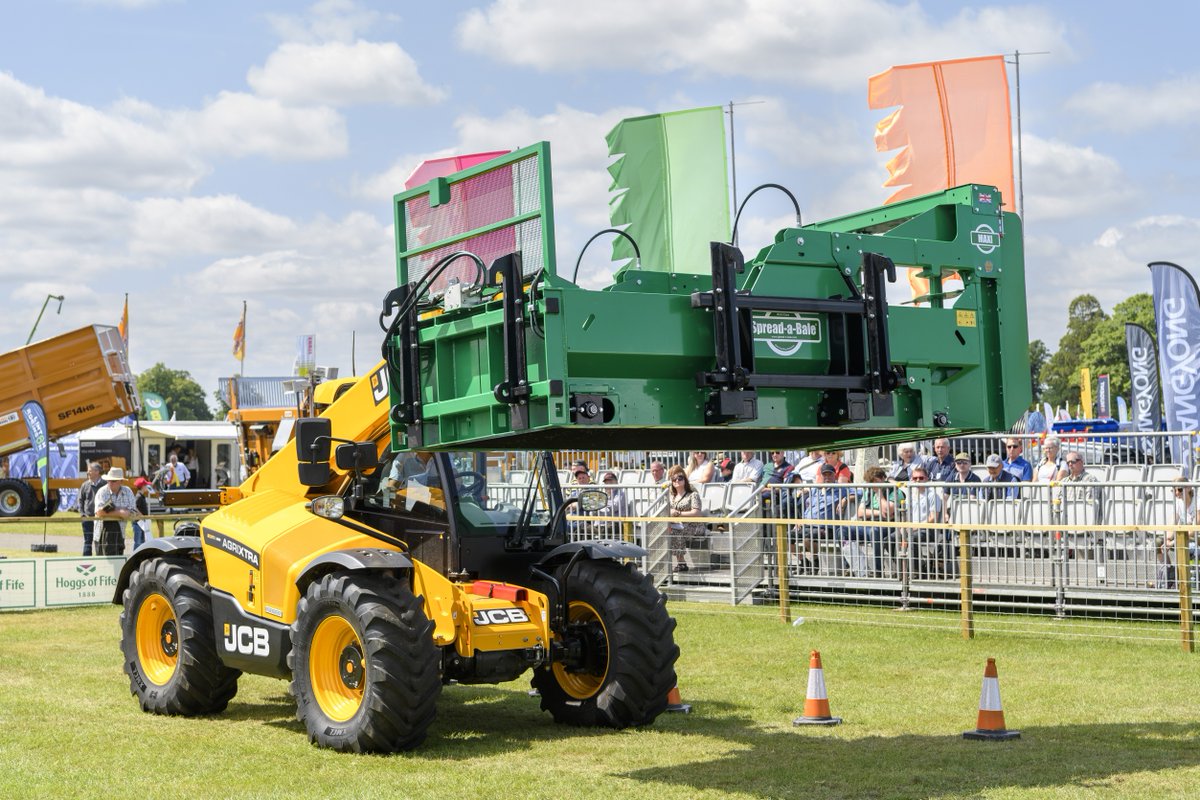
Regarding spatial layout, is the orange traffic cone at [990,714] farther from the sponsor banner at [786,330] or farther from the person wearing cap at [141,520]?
the person wearing cap at [141,520]

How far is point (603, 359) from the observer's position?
7.27 m

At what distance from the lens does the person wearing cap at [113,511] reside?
1988 centimetres

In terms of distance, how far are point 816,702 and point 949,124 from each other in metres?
15.7

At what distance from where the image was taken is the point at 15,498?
34812mm

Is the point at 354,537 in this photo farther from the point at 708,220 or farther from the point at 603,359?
the point at 708,220

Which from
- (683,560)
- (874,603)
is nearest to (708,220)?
(683,560)

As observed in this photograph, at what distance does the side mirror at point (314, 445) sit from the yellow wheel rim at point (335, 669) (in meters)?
1.09

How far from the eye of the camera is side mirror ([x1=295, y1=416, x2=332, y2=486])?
9.27 m

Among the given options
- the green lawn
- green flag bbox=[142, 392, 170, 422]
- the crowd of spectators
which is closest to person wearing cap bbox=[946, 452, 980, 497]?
the crowd of spectators

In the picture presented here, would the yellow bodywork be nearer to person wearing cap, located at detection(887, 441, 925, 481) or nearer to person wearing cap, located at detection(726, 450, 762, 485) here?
person wearing cap, located at detection(726, 450, 762, 485)

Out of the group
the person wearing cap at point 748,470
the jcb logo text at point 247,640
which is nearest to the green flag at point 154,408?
the person wearing cap at point 748,470

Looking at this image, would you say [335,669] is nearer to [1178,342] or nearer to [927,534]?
[927,534]

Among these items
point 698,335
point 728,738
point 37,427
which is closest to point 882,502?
point 728,738

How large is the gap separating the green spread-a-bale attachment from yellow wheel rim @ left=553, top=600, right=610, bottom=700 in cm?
144
